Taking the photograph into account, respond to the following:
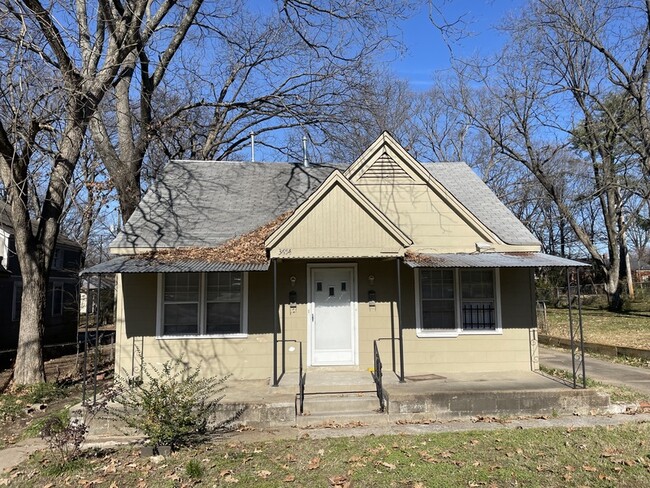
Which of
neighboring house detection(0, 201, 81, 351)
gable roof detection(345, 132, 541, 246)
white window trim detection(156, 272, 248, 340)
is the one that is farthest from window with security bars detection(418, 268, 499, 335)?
neighboring house detection(0, 201, 81, 351)

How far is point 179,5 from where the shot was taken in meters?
12.8

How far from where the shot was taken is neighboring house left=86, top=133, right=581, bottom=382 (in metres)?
9.16

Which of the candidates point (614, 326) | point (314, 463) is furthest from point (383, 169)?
point (614, 326)

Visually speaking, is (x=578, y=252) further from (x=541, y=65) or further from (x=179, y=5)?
(x=179, y=5)

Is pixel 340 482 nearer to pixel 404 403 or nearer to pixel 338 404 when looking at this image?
pixel 338 404

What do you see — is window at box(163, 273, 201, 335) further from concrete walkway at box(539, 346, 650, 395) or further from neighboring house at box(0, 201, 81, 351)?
neighboring house at box(0, 201, 81, 351)

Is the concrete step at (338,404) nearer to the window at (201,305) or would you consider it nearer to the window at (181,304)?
the window at (201,305)

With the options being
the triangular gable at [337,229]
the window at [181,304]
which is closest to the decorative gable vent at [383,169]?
the triangular gable at [337,229]

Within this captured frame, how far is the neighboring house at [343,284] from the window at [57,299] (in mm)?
15440

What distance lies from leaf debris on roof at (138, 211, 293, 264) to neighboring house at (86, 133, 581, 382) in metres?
0.04

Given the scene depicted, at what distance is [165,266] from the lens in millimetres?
8734

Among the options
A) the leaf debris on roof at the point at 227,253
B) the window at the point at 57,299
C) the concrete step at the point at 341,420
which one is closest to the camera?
the concrete step at the point at 341,420

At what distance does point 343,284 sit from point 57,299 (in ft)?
62.7

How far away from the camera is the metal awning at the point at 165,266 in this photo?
27.5ft
